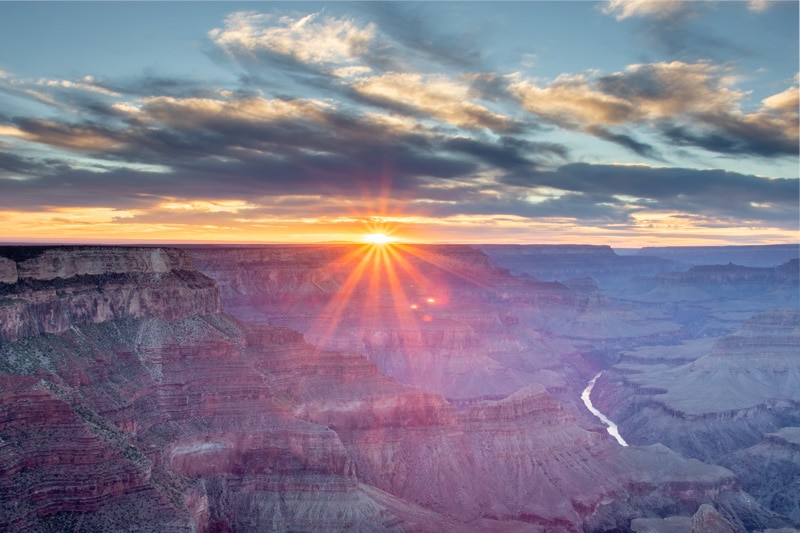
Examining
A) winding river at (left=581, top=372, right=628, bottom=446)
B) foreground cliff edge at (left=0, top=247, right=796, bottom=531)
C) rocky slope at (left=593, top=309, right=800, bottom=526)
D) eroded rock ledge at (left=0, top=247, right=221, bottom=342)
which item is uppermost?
eroded rock ledge at (left=0, top=247, right=221, bottom=342)

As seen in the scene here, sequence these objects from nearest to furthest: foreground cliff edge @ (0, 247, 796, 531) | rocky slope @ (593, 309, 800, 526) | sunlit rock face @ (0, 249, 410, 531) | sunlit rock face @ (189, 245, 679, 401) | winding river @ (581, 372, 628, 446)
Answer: sunlit rock face @ (0, 249, 410, 531) → foreground cliff edge @ (0, 247, 796, 531) → rocky slope @ (593, 309, 800, 526) → winding river @ (581, 372, 628, 446) → sunlit rock face @ (189, 245, 679, 401)

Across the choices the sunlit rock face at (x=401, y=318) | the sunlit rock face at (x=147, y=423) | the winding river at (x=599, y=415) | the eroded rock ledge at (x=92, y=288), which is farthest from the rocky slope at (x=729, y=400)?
the eroded rock ledge at (x=92, y=288)

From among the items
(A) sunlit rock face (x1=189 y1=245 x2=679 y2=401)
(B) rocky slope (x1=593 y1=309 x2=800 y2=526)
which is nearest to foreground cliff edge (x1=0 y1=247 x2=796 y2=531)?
(B) rocky slope (x1=593 y1=309 x2=800 y2=526)

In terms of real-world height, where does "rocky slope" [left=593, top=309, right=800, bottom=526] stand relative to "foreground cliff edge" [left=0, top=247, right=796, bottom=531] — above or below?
below

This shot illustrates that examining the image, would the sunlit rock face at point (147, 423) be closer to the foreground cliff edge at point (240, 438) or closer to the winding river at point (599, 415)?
the foreground cliff edge at point (240, 438)

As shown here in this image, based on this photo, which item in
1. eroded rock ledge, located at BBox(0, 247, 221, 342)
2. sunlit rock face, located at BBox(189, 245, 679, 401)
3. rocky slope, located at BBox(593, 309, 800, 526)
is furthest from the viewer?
sunlit rock face, located at BBox(189, 245, 679, 401)

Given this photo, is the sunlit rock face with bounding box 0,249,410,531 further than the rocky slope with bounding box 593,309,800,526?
No

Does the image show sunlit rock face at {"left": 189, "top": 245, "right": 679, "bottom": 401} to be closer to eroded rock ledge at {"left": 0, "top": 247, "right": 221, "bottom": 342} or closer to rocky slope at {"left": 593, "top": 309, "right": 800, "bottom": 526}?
rocky slope at {"left": 593, "top": 309, "right": 800, "bottom": 526}
